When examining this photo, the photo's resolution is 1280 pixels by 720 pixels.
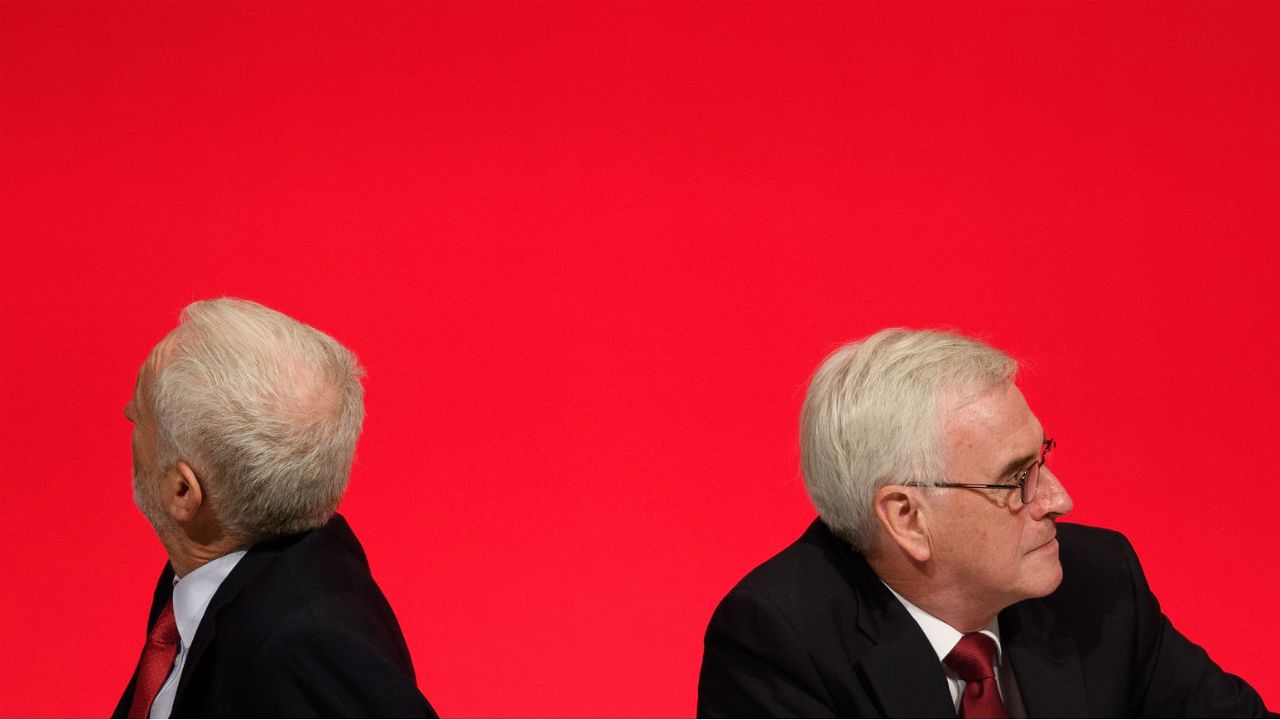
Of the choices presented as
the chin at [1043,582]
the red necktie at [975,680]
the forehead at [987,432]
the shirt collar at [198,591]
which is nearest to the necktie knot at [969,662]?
the red necktie at [975,680]

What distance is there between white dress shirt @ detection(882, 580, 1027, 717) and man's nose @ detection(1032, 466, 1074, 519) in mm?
189

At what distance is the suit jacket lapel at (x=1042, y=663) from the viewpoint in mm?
1933

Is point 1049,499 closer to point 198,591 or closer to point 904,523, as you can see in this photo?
point 904,523

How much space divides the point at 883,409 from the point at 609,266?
138cm

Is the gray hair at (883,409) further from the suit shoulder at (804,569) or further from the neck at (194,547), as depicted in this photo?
the neck at (194,547)

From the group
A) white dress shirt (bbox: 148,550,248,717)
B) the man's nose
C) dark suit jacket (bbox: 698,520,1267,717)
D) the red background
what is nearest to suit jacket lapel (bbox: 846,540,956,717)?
dark suit jacket (bbox: 698,520,1267,717)

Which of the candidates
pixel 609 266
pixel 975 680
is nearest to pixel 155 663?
pixel 975 680

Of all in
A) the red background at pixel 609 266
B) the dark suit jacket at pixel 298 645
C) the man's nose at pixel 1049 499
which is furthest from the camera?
the red background at pixel 609 266

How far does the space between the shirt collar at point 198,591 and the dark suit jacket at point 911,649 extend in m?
0.62

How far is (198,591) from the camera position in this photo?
1.93 meters

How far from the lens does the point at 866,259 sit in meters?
3.14

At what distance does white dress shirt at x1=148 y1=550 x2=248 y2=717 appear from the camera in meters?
1.92

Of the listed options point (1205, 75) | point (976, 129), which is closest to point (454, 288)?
point (976, 129)

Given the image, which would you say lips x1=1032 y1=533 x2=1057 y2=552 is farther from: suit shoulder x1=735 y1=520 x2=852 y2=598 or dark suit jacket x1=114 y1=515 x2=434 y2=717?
dark suit jacket x1=114 y1=515 x2=434 y2=717
